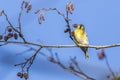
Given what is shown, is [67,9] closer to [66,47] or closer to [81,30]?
[66,47]

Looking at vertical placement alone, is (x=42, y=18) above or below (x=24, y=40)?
above

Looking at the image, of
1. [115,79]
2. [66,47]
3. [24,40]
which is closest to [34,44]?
[24,40]

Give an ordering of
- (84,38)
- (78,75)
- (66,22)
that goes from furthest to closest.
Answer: (84,38) → (66,22) → (78,75)

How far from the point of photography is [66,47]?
10.0 feet

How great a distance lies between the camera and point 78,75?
4.59 feet

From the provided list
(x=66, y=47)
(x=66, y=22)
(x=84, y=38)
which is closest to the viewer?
(x=66, y=22)

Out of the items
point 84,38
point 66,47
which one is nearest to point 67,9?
point 66,47

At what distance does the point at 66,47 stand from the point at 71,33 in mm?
166

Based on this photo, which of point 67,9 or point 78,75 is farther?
point 67,9

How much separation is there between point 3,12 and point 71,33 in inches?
27.1

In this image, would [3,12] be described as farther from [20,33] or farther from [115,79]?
[115,79]

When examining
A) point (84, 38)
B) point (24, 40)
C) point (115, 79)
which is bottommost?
point (84, 38)

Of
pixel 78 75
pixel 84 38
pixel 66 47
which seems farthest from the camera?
pixel 84 38

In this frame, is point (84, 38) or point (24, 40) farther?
point (84, 38)
